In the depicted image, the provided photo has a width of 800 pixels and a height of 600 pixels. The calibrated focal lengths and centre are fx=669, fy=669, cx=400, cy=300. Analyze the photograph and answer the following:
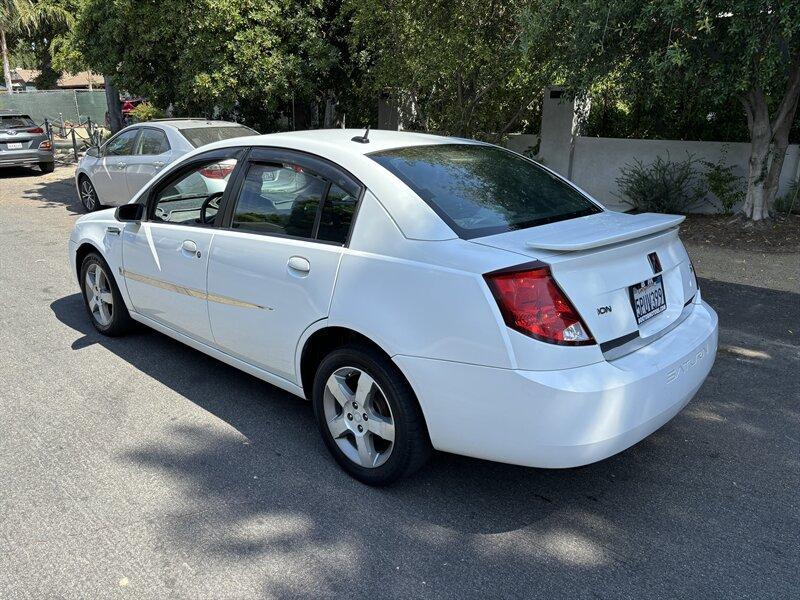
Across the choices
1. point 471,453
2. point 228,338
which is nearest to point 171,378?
point 228,338

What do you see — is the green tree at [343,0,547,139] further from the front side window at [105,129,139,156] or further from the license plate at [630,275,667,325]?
the license plate at [630,275,667,325]

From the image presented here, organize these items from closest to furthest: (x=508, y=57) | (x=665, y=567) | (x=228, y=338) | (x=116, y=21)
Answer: (x=665, y=567)
(x=228, y=338)
(x=508, y=57)
(x=116, y=21)

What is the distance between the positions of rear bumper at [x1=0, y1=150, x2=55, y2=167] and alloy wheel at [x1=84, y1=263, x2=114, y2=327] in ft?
43.5

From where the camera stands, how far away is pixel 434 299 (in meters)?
2.87

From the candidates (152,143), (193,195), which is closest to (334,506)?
(193,195)

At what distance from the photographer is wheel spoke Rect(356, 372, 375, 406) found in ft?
10.5

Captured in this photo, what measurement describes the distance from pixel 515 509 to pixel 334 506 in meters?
0.87

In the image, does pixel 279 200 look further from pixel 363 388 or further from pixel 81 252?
pixel 81 252

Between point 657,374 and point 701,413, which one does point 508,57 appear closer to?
point 701,413

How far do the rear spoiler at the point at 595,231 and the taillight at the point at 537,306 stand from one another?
177 mm

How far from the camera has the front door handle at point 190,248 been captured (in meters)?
4.14

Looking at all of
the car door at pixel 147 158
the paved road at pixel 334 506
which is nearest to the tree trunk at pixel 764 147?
the paved road at pixel 334 506

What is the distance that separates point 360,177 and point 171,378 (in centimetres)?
228

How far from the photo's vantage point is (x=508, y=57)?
980 centimetres
